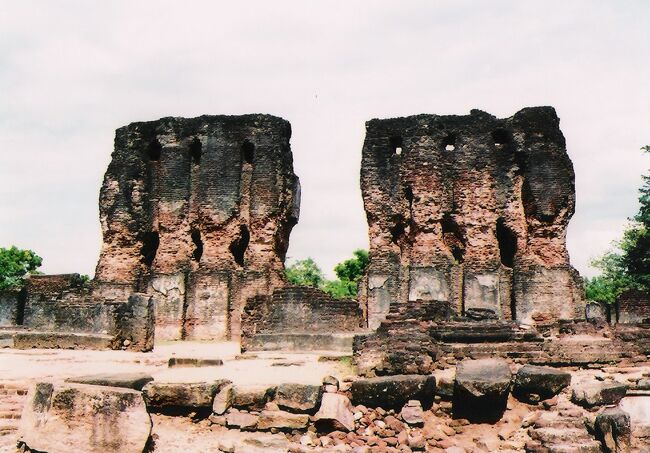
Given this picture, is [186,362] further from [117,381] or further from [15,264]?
[15,264]

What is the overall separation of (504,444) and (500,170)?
51.2ft

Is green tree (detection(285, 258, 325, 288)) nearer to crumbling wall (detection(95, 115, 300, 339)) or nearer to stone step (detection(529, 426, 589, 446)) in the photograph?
crumbling wall (detection(95, 115, 300, 339))

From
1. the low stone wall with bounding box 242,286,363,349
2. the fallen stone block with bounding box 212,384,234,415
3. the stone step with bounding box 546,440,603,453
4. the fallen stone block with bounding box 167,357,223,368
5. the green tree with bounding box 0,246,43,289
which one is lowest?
the stone step with bounding box 546,440,603,453

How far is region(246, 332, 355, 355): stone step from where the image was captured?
12.1 meters

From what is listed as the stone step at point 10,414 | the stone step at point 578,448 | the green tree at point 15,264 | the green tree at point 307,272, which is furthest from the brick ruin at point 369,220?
the green tree at point 307,272

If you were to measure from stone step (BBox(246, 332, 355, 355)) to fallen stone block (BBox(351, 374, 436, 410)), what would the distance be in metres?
5.68

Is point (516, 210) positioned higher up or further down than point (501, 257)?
higher up

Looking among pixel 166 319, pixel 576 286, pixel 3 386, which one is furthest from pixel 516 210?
pixel 3 386

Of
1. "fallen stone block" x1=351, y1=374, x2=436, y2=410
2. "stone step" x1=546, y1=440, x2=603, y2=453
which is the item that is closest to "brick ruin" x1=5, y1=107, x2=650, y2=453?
"fallen stone block" x1=351, y1=374, x2=436, y2=410

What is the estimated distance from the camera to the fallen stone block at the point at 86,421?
16.8ft

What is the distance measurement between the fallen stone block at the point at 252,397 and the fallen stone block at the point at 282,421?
0.50 feet

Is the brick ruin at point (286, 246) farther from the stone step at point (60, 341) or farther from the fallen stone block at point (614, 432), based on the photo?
the fallen stone block at point (614, 432)

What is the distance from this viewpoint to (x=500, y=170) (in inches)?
788

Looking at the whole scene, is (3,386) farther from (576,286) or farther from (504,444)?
(576,286)
